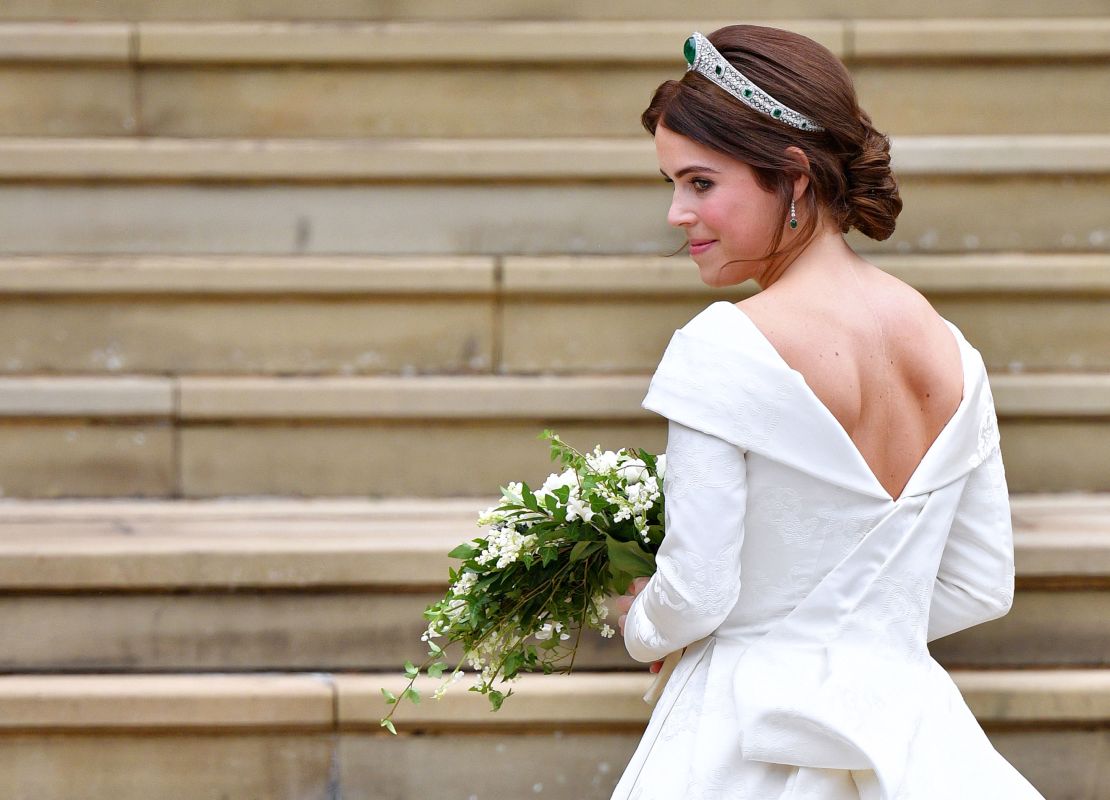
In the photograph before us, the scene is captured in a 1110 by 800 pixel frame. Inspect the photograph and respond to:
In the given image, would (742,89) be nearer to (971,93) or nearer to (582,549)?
(582,549)

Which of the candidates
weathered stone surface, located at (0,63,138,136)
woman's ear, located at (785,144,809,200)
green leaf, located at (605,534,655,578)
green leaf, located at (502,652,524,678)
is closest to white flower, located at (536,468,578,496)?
green leaf, located at (605,534,655,578)

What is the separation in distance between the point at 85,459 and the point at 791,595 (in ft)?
9.24

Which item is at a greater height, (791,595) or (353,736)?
(791,595)

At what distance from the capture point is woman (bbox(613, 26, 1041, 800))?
1821 mm

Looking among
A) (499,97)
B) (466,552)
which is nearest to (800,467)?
(466,552)

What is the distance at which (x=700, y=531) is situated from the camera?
1816 mm

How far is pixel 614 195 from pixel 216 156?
133 centimetres

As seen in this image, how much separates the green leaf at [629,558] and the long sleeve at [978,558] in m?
0.49

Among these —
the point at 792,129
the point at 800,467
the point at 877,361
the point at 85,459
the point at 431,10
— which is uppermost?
the point at 431,10

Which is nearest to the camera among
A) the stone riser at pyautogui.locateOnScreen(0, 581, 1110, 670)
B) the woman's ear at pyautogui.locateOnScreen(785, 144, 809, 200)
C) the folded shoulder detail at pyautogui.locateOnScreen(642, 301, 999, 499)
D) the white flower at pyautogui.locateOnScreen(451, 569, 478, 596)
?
the folded shoulder detail at pyautogui.locateOnScreen(642, 301, 999, 499)

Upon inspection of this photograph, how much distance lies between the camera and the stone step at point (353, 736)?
3508 mm

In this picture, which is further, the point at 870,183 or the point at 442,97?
the point at 442,97

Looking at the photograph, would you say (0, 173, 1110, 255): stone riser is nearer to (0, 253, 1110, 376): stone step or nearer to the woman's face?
(0, 253, 1110, 376): stone step

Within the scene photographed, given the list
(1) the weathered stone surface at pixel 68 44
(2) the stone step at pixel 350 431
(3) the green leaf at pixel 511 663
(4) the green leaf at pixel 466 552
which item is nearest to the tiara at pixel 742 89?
(4) the green leaf at pixel 466 552
